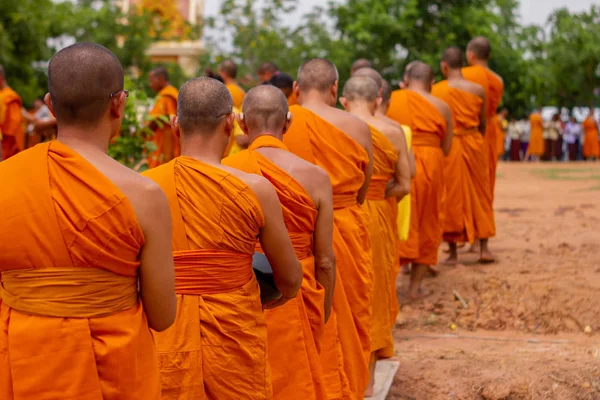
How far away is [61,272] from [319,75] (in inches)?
109

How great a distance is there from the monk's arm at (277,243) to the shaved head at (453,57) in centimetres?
548

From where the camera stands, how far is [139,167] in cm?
904

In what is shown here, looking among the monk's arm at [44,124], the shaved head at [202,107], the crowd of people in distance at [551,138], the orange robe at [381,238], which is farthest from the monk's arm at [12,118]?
the crowd of people in distance at [551,138]

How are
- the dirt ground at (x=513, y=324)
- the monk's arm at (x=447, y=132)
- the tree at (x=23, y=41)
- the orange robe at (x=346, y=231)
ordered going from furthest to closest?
the tree at (x=23, y=41) < the monk's arm at (x=447, y=132) < the dirt ground at (x=513, y=324) < the orange robe at (x=346, y=231)

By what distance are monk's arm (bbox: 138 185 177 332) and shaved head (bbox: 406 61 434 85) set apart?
17.3 ft

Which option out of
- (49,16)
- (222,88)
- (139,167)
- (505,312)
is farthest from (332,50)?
(222,88)

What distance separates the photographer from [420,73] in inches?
305

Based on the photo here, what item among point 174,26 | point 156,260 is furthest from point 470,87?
point 174,26

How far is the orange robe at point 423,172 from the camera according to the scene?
7.68m

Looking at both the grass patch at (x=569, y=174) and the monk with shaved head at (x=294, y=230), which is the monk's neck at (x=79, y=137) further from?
the grass patch at (x=569, y=174)

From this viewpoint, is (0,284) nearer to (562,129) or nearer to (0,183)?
(0,183)

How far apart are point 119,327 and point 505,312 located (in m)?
5.61

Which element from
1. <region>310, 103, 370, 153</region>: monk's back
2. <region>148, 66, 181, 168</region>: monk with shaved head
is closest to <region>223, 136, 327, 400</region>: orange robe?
<region>310, 103, 370, 153</region>: monk's back

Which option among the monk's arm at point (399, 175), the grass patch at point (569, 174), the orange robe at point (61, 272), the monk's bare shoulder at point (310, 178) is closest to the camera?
the orange robe at point (61, 272)
